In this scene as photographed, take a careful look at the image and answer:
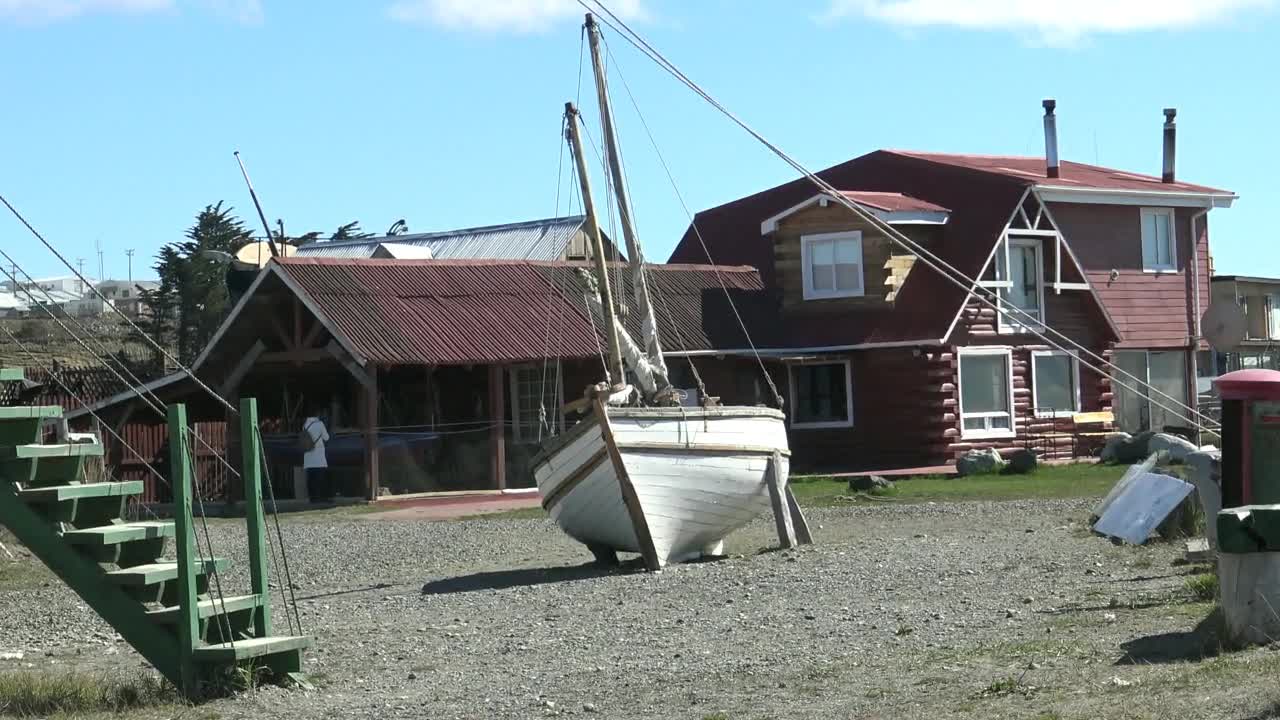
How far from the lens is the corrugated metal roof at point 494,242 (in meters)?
47.9

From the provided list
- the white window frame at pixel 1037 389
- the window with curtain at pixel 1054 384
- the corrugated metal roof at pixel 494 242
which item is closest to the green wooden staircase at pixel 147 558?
the white window frame at pixel 1037 389

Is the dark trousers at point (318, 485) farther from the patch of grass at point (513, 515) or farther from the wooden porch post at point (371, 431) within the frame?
the patch of grass at point (513, 515)

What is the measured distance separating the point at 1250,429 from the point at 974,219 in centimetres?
2470

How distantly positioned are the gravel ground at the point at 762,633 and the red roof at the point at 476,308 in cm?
966

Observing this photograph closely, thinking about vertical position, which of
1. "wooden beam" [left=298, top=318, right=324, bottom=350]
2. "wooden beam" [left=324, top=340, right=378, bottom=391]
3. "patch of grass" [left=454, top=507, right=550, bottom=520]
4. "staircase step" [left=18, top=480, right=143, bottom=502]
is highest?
"wooden beam" [left=298, top=318, right=324, bottom=350]

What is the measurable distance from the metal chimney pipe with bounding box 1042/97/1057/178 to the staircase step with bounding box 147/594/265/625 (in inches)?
1226

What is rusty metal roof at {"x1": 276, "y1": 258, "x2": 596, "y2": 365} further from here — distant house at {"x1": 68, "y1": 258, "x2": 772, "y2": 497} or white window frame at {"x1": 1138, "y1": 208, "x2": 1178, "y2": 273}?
white window frame at {"x1": 1138, "y1": 208, "x2": 1178, "y2": 273}

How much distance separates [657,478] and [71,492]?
7511 millimetres

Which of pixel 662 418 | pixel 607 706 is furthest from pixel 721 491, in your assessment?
pixel 607 706

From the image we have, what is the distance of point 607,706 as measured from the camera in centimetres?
1046

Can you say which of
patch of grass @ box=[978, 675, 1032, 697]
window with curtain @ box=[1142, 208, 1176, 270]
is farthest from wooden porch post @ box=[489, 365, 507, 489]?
patch of grass @ box=[978, 675, 1032, 697]

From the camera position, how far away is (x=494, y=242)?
164ft

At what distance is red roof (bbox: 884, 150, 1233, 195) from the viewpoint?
A: 1532 inches

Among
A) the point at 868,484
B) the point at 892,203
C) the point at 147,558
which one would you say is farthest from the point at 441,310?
the point at 147,558
